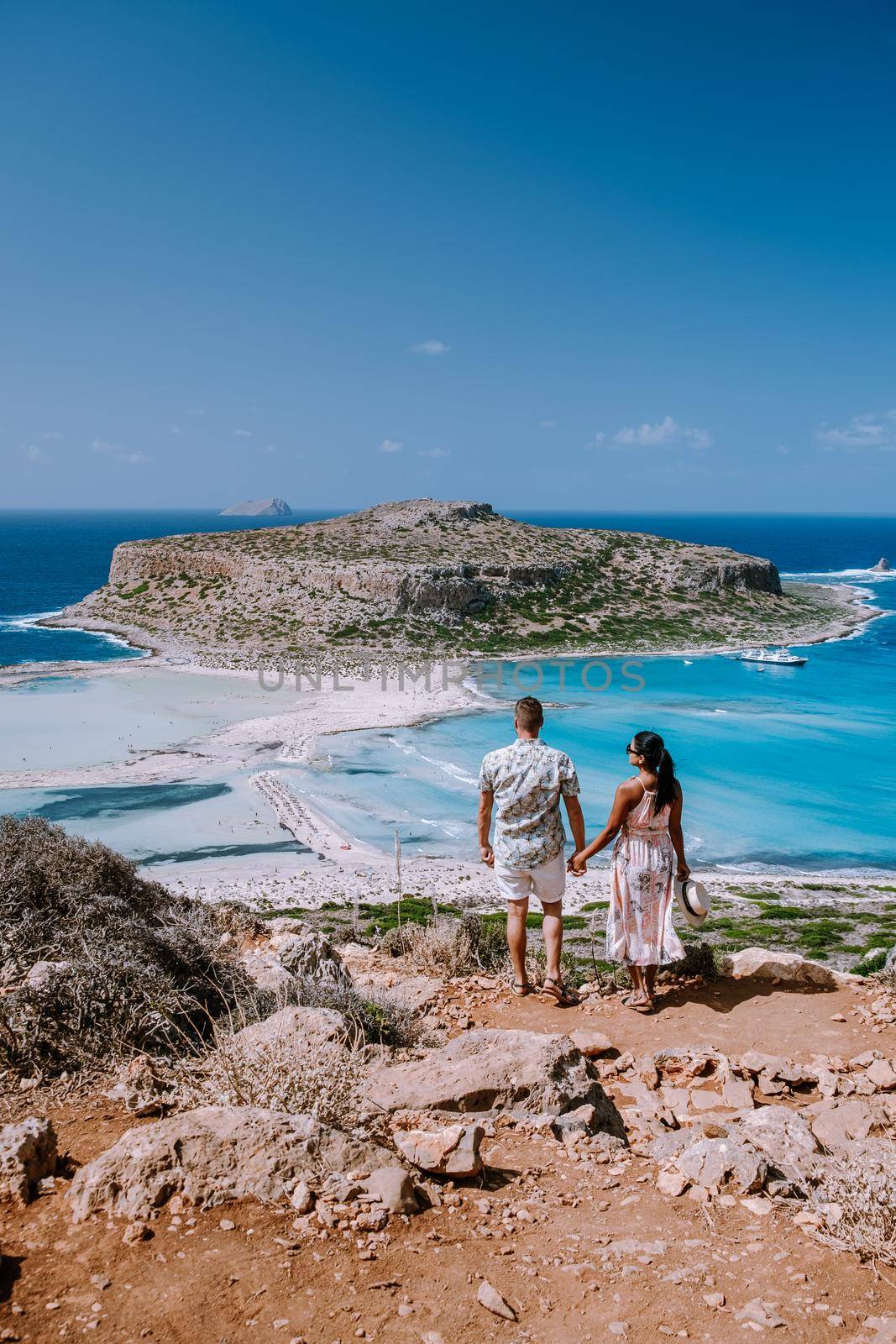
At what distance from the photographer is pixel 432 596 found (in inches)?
2266

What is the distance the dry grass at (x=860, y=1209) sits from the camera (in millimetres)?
2914

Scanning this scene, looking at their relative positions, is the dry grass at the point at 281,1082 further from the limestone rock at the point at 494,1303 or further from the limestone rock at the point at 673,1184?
the limestone rock at the point at 673,1184

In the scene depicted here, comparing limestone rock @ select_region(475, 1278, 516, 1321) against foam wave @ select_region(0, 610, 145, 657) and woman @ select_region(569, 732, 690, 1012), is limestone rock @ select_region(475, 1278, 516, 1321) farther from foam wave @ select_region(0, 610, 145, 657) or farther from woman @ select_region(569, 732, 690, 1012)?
foam wave @ select_region(0, 610, 145, 657)

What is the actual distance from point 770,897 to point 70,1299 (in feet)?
62.3

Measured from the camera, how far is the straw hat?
570 centimetres

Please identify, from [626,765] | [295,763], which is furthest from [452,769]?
[626,765]

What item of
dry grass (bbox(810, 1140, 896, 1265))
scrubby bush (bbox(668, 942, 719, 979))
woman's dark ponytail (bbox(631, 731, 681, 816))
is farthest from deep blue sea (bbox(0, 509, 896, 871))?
dry grass (bbox(810, 1140, 896, 1265))

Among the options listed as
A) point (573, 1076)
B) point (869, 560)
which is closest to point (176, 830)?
point (573, 1076)

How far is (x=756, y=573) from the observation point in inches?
2830

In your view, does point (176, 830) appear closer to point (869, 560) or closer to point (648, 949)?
point (648, 949)

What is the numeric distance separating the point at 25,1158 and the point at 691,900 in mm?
4267

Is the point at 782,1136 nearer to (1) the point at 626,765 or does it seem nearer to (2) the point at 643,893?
(2) the point at 643,893

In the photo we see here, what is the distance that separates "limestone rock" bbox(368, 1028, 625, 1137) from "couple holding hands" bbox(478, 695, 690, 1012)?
1.33 metres

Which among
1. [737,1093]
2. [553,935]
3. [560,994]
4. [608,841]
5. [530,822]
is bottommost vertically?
[560,994]
